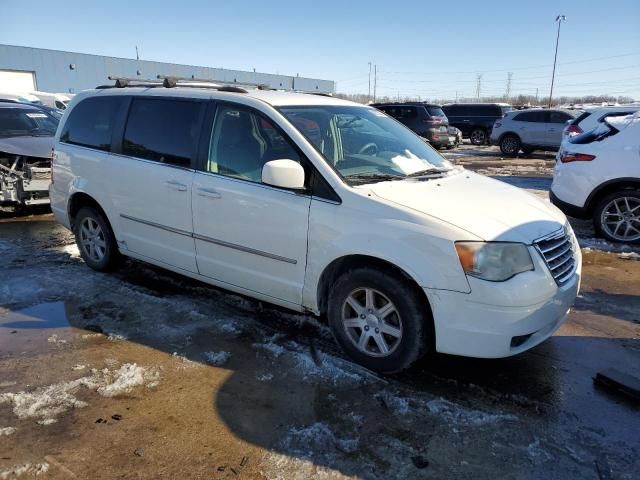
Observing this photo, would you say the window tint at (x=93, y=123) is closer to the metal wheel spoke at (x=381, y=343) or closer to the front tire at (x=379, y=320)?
the front tire at (x=379, y=320)

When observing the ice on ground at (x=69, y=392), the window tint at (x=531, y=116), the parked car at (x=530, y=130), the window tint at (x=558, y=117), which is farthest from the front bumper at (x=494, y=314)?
the window tint at (x=531, y=116)

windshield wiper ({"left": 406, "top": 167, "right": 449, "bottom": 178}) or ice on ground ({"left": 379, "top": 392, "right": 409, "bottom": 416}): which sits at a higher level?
windshield wiper ({"left": 406, "top": 167, "right": 449, "bottom": 178})

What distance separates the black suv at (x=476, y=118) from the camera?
78.1 feet

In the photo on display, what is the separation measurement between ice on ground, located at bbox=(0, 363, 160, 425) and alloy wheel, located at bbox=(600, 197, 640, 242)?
20.0 ft

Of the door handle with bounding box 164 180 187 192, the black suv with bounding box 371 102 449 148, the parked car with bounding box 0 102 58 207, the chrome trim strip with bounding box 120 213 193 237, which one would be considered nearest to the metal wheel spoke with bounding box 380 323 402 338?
the chrome trim strip with bounding box 120 213 193 237

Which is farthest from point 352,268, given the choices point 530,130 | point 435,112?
point 530,130

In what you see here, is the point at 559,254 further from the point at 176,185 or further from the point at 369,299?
the point at 176,185

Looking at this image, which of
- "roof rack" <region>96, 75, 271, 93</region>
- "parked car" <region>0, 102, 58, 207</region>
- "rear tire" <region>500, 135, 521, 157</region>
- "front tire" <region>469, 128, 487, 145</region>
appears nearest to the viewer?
"roof rack" <region>96, 75, 271, 93</region>

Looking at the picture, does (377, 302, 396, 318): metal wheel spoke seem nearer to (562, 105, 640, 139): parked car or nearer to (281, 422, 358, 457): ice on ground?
(281, 422, 358, 457): ice on ground

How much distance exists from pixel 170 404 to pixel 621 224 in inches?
246

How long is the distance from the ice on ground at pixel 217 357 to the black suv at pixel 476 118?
22.8 metres

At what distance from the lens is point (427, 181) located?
3730 mm

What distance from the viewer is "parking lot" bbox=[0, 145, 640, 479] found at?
257cm

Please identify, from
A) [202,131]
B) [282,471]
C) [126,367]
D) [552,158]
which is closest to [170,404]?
[126,367]
